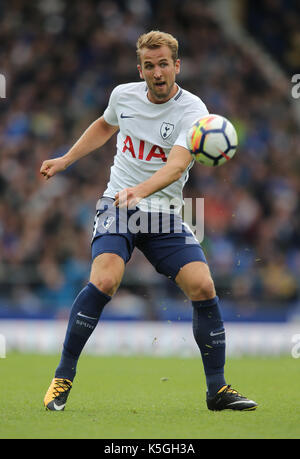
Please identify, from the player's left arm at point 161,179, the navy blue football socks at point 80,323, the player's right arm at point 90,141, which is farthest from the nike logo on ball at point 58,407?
the player's right arm at point 90,141

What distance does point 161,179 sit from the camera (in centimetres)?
527

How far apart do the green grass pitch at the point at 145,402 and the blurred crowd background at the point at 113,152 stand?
2.33m

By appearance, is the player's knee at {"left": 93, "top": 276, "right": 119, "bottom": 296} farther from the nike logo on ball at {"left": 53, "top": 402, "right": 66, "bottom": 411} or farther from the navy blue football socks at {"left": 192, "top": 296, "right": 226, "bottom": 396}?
the nike logo on ball at {"left": 53, "top": 402, "right": 66, "bottom": 411}

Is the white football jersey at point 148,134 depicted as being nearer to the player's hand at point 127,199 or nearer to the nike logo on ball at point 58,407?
the player's hand at point 127,199

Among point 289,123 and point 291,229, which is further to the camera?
point 289,123

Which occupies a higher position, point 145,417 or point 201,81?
point 201,81

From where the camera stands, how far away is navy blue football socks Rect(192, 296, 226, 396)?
18.6 feet

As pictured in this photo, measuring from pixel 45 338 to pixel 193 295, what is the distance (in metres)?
7.23

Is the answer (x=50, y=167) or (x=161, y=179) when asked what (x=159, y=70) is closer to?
(x=161, y=179)

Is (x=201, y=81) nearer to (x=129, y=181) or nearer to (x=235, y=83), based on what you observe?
(x=235, y=83)

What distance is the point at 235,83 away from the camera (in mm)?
16703

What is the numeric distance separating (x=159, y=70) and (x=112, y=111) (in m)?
0.66
